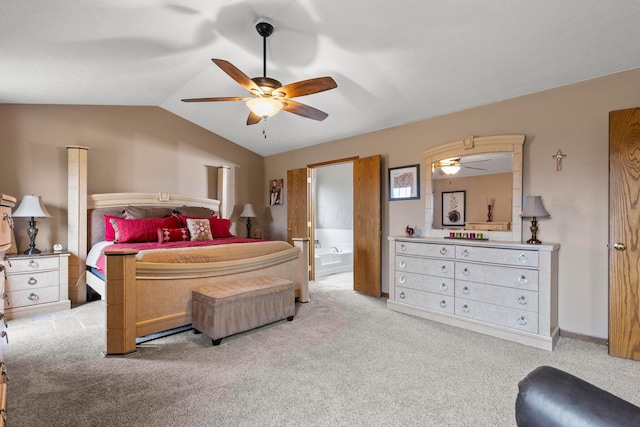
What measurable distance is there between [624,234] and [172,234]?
462 cm

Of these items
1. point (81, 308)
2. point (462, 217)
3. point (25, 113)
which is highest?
point (25, 113)

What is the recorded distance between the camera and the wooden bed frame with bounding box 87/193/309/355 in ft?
7.93

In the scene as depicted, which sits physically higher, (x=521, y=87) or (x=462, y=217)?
(x=521, y=87)

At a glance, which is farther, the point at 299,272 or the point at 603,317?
the point at 299,272

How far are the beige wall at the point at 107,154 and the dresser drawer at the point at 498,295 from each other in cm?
404

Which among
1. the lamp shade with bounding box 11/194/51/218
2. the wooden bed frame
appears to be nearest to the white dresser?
the wooden bed frame

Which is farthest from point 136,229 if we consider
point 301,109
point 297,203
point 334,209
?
point 334,209

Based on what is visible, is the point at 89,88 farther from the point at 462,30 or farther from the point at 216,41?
the point at 462,30

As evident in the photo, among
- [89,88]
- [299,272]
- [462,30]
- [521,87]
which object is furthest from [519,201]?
[89,88]

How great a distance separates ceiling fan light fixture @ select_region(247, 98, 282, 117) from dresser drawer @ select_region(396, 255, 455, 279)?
216 cm

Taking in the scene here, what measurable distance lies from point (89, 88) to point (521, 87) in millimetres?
4628

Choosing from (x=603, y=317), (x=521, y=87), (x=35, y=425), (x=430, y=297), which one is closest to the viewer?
(x=35, y=425)

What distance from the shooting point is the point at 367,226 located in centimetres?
442

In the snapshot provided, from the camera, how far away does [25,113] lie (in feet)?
12.5
